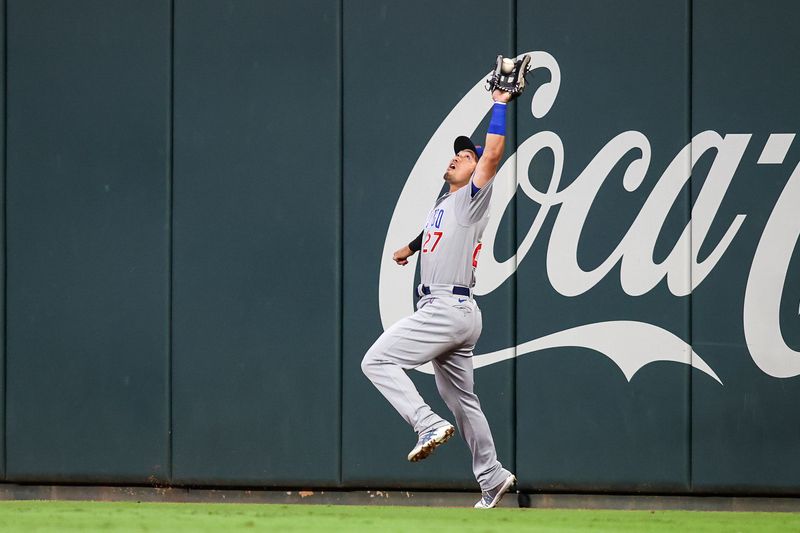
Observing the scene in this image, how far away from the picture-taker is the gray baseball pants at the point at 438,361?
6562mm

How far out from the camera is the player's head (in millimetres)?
7023

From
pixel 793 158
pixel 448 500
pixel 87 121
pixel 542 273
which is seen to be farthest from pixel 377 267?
pixel 793 158

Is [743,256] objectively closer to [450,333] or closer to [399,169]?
[450,333]

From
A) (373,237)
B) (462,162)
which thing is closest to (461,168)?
(462,162)

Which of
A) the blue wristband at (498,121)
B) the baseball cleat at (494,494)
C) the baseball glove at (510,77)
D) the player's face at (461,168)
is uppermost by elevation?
the baseball glove at (510,77)

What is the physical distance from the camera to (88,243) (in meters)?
7.39

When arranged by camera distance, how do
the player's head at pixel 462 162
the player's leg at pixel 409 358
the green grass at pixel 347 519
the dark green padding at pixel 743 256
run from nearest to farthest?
the green grass at pixel 347 519
the player's leg at pixel 409 358
the dark green padding at pixel 743 256
the player's head at pixel 462 162

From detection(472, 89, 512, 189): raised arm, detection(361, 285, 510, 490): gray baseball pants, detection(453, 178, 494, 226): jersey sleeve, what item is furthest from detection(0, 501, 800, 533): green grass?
detection(472, 89, 512, 189): raised arm

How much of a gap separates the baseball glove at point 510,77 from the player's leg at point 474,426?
158 centimetres

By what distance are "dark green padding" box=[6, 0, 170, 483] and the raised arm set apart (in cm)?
198

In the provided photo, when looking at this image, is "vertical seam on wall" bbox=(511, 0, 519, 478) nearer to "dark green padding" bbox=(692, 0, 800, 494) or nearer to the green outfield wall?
the green outfield wall

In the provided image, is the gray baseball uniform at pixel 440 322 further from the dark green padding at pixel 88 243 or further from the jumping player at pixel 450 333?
the dark green padding at pixel 88 243

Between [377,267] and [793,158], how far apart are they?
2.52m

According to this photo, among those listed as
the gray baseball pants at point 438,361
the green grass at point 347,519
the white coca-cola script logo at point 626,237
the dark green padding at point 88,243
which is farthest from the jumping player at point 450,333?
the dark green padding at point 88,243
